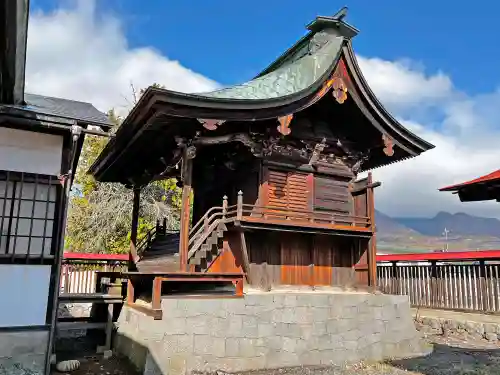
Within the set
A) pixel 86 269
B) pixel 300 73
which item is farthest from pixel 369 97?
pixel 86 269

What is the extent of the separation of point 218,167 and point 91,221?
15274 millimetres

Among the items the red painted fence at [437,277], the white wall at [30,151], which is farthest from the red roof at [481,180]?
the red painted fence at [437,277]

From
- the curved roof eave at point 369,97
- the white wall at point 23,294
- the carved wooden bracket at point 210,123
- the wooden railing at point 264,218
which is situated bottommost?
the white wall at point 23,294

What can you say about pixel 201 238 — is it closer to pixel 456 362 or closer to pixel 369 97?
pixel 369 97

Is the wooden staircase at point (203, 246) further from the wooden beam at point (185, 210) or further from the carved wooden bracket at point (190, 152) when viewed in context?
the carved wooden bracket at point (190, 152)

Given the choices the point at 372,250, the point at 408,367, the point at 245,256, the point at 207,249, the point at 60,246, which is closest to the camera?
the point at 60,246

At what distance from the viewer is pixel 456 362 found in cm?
1173

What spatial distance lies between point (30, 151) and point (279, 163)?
633 centimetres

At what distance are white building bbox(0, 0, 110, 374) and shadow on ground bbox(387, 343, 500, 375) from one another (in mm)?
8736

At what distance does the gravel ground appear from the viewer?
1024cm

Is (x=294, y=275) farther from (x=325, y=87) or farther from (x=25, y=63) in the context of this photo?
(x=25, y=63)

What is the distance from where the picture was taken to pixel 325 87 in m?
12.1

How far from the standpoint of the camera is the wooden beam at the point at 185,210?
34.0 feet

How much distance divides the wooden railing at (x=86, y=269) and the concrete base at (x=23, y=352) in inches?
385
